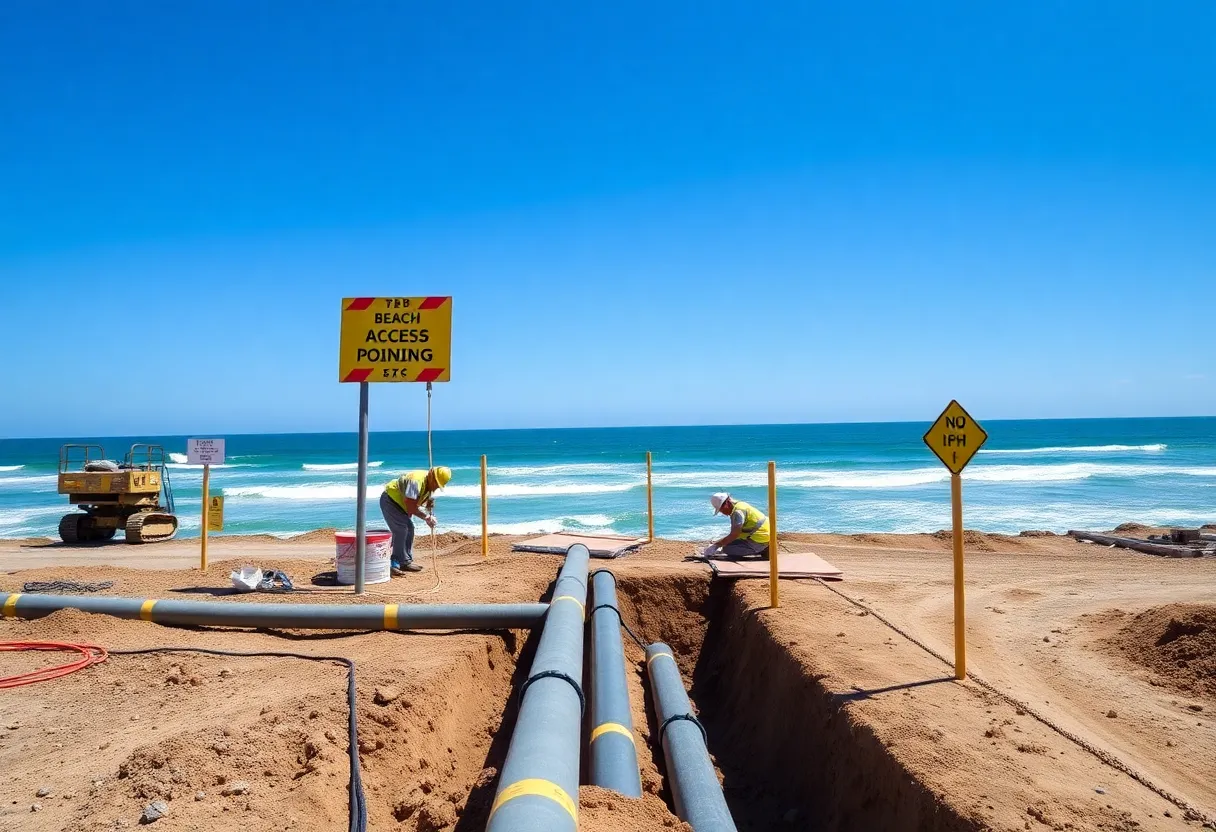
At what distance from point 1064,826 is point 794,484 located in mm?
28246

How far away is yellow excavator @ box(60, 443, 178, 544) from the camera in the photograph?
1531 centimetres

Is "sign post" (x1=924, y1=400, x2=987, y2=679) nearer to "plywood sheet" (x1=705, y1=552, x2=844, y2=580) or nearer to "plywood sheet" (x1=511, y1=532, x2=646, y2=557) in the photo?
"plywood sheet" (x1=705, y1=552, x2=844, y2=580)

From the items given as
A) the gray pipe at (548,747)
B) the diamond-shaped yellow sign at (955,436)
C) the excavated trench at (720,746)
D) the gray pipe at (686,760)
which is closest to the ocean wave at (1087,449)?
the excavated trench at (720,746)

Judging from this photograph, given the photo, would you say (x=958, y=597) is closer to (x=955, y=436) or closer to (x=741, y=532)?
(x=955, y=436)

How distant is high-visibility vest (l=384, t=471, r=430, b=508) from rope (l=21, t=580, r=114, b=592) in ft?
11.3

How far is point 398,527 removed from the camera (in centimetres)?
1014

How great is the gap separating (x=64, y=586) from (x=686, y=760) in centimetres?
796

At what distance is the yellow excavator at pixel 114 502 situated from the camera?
1531cm

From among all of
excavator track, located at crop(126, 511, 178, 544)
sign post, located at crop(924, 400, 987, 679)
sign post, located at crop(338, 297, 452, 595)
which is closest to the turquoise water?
excavator track, located at crop(126, 511, 178, 544)

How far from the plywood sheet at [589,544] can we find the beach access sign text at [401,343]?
3885mm

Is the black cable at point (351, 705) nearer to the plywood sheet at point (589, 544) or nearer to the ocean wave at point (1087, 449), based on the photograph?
the plywood sheet at point (589, 544)

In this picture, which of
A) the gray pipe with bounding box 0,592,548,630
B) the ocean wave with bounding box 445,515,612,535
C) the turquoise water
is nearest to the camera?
the gray pipe with bounding box 0,592,548,630

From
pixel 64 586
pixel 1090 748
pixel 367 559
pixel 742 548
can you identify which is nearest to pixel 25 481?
pixel 64 586

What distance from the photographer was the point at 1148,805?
3.92m
